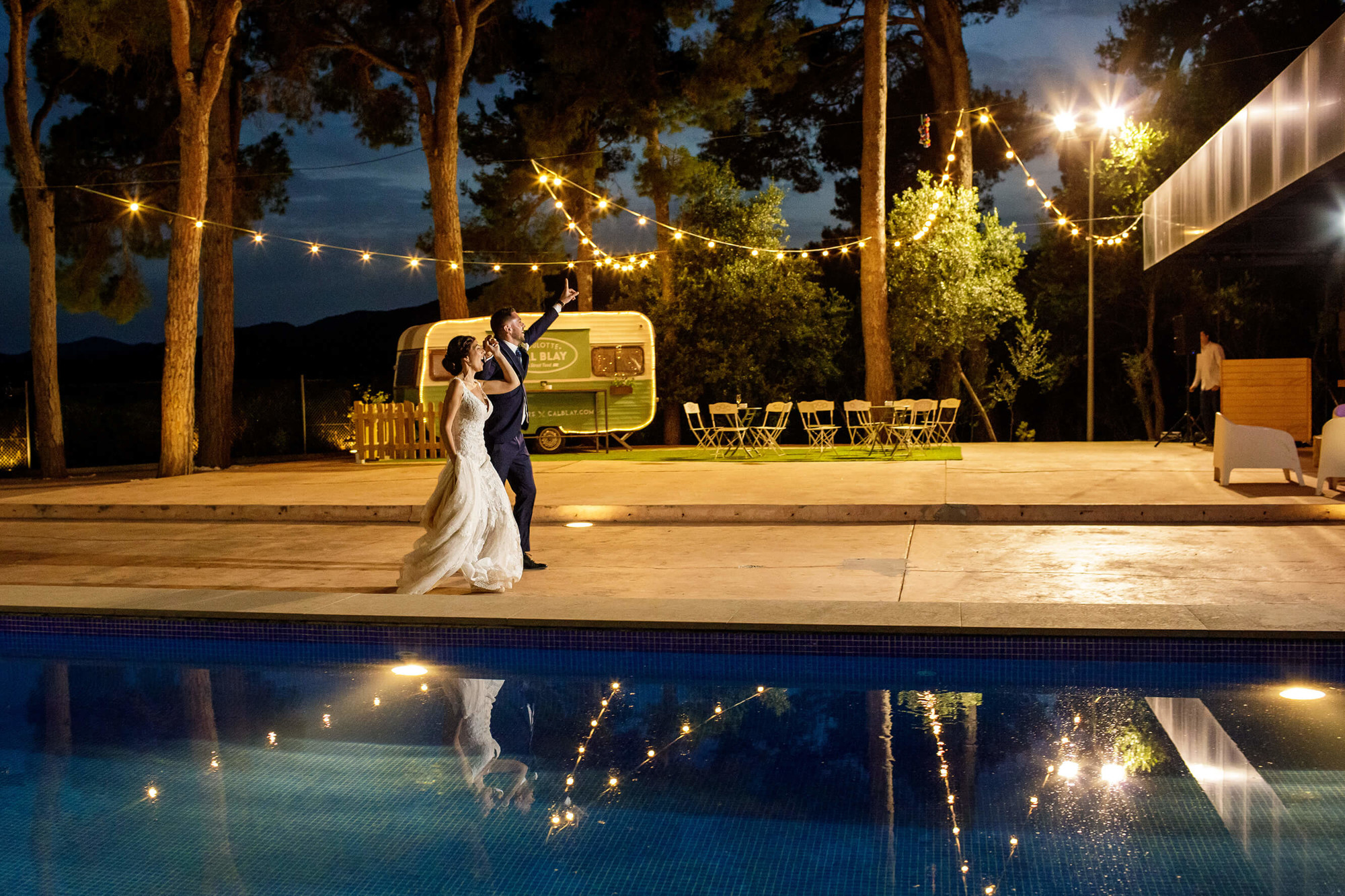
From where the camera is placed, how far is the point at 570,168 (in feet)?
65.0

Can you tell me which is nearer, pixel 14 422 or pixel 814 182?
pixel 14 422

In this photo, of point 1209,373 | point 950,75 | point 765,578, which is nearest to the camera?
point 765,578

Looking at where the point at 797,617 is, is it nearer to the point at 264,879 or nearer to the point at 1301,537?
the point at 264,879

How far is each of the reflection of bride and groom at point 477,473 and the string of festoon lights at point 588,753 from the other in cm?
148

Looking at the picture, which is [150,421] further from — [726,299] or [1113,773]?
[1113,773]

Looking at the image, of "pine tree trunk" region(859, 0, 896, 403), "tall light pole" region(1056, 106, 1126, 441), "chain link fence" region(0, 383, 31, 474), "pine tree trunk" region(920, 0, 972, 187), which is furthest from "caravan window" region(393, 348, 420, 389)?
"tall light pole" region(1056, 106, 1126, 441)

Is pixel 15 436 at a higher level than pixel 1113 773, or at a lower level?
higher

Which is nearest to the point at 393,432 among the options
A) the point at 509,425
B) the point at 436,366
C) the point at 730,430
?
the point at 436,366

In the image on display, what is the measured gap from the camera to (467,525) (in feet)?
18.3

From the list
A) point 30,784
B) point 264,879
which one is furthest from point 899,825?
point 30,784

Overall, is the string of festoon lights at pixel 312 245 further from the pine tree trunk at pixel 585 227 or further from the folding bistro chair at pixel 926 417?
the folding bistro chair at pixel 926 417

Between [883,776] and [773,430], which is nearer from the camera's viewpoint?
[883,776]

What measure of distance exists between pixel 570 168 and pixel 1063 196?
10.6m

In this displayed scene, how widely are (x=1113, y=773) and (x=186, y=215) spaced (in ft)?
43.1
